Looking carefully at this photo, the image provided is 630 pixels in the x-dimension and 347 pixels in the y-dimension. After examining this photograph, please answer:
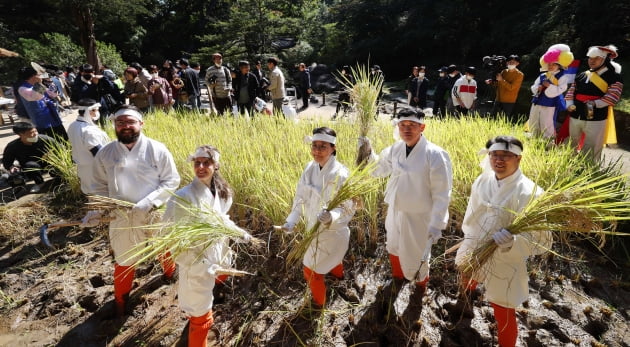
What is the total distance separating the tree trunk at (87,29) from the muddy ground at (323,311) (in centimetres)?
1268

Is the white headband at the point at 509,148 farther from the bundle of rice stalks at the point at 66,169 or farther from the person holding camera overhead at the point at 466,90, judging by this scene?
the person holding camera overhead at the point at 466,90

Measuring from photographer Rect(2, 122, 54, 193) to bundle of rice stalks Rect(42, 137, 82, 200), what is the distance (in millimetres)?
225

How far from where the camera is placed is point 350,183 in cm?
178

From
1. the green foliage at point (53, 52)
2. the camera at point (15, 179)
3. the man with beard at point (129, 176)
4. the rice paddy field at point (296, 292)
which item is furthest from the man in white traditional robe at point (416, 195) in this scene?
the green foliage at point (53, 52)

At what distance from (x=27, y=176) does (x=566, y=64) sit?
6915 millimetres

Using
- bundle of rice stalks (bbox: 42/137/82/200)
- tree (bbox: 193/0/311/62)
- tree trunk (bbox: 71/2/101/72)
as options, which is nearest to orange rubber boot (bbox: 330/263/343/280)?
bundle of rice stalks (bbox: 42/137/82/200)

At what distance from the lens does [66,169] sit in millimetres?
3904

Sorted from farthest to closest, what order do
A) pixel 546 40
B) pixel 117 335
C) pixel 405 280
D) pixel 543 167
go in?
pixel 546 40
pixel 543 167
pixel 405 280
pixel 117 335

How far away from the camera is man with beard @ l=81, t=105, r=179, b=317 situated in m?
2.21

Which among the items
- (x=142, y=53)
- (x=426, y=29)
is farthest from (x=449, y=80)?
(x=142, y=53)

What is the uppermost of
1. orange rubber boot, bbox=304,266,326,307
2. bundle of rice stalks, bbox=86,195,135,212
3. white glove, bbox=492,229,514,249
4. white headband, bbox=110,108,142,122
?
white headband, bbox=110,108,142,122

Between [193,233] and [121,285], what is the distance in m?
1.15

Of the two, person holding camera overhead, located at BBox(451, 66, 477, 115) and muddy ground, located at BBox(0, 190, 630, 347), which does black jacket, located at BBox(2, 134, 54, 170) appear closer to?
muddy ground, located at BBox(0, 190, 630, 347)

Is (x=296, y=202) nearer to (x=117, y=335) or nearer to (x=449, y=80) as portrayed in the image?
(x=117, y=335)
